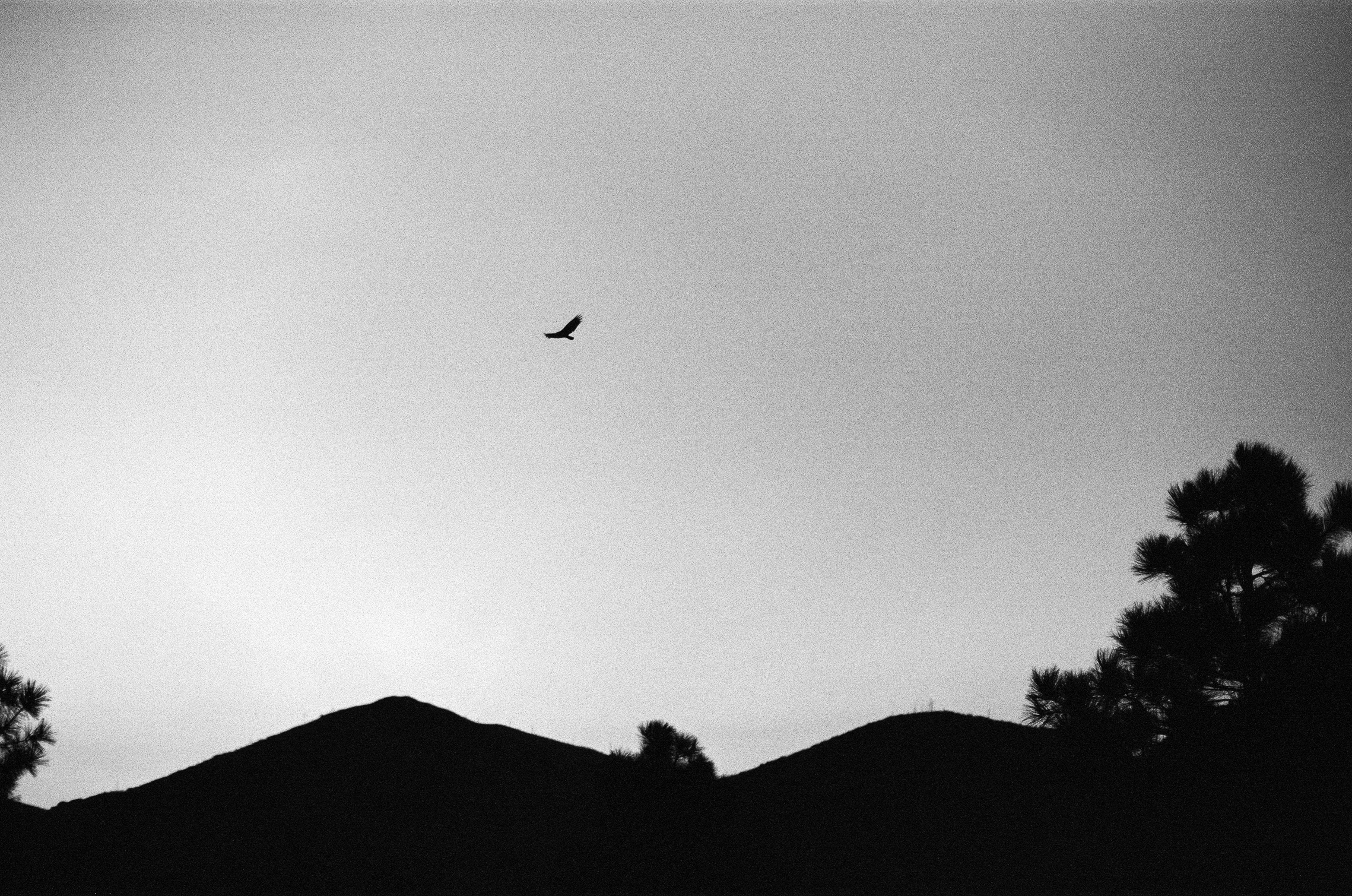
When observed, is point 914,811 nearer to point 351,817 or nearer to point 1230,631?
point 1230,631

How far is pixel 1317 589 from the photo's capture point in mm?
12023

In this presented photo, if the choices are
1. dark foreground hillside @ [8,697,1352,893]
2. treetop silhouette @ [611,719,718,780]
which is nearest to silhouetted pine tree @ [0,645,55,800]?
dark foreground hillside @ [8,697,1352,893]

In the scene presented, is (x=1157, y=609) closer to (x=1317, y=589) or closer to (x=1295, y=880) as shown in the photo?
(x=1317, y=589)

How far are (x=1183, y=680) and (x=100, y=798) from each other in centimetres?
2507

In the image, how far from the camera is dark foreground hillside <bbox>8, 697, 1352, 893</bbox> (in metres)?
13.0

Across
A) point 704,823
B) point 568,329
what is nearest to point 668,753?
point 704,823

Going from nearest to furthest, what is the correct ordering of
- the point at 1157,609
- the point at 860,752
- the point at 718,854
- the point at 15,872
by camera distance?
the point at 1157,609 < the point at 718,854 < the point at 15,872 < the point at 860,752

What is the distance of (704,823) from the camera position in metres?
Result: 17.0

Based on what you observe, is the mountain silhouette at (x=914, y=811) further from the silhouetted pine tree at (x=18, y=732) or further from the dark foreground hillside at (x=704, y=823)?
the silhouetted pine tree at (x=18, y=732)

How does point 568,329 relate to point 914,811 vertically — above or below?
above

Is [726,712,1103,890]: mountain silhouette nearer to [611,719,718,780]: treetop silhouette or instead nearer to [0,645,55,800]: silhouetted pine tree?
[611,719,718,780]: treetop silhouette

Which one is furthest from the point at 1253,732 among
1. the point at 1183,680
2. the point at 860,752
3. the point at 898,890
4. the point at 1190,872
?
the point at 860,752

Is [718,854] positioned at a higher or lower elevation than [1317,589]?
lower

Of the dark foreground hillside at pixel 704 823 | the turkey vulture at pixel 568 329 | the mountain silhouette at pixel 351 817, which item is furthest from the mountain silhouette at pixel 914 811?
the turkey vulture at pixel 568 329
